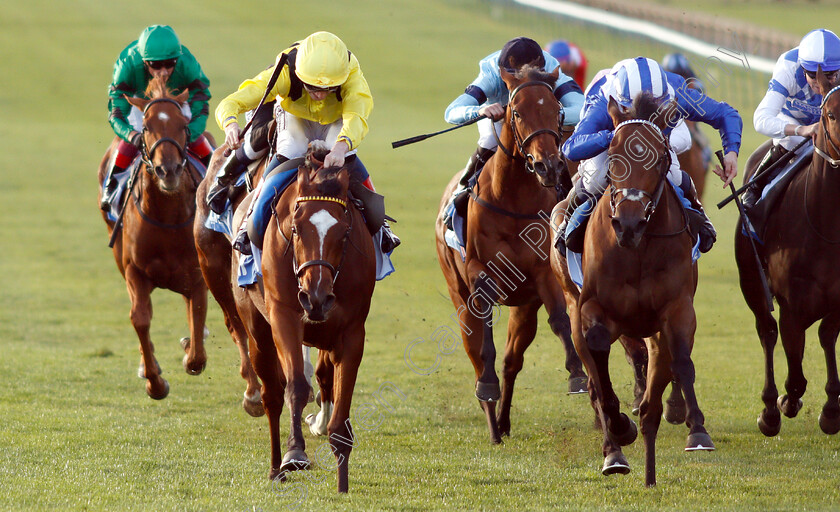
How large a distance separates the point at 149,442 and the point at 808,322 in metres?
4.34

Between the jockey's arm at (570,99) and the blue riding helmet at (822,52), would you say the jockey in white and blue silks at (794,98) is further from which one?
the jockey's arm at (570,99)

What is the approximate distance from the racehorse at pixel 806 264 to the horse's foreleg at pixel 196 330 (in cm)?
401

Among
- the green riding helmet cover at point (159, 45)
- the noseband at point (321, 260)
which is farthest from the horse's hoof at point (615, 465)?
the green riding helmet cover at point (159, 45)

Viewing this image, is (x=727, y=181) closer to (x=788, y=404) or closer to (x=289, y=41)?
(x=788, y=404)

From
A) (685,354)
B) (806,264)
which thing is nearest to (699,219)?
(685,354)

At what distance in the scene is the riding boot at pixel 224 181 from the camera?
24.7 feet

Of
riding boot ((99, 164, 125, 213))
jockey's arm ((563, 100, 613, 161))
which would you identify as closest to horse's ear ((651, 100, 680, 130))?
jockey's arm ((563, 100, 613, 161))

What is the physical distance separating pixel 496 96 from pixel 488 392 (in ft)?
6.75

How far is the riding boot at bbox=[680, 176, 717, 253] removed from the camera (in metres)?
6.49

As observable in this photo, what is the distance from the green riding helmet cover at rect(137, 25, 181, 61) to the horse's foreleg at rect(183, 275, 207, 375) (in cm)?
168

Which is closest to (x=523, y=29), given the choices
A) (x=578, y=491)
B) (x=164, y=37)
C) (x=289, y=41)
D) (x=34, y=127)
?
(x=289, y=41)

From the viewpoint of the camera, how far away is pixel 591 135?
6324mm

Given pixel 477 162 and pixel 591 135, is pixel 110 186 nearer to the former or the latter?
pixel 477 162

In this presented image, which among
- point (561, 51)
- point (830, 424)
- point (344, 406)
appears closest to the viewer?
point (344, 406)
